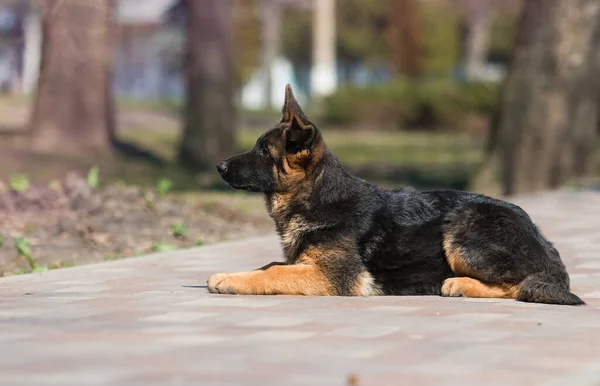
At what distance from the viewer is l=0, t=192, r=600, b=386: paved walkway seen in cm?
548

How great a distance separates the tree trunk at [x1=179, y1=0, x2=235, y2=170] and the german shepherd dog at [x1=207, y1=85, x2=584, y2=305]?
51.0ft

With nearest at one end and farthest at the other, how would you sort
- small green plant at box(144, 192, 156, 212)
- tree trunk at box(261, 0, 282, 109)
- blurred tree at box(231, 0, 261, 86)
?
small green plant at box(144, 192, 156, 212)
blurred tree at box(231, 0, 261, 86)
tree trunk at box(261, 0, 282, 109)

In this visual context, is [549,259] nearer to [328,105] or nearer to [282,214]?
[282,214]

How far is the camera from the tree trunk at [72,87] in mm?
20844

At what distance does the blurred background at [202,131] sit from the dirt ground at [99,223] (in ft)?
0.07

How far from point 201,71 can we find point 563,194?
9.33 meters

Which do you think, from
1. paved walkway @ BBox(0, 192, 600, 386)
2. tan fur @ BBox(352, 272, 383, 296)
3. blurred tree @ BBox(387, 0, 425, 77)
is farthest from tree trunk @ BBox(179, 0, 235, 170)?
blurred tree @ BBox(387, 0, 425, 77)

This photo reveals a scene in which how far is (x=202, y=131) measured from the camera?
24.1m

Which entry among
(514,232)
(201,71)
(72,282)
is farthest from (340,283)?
(201,71)

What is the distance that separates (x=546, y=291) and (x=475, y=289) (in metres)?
0.45

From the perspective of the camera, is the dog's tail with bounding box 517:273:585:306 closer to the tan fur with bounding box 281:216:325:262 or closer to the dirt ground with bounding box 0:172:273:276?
the tan fur with bounding box 281:216:325:262

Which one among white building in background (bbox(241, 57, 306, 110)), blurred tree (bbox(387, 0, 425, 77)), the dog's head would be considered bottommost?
white building in background (bbox(241, 57, 306, 110))

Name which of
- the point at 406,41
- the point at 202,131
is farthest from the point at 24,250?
the point at 406,41

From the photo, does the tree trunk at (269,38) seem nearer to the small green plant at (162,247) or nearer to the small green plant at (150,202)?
the small green plant at (150,202)
